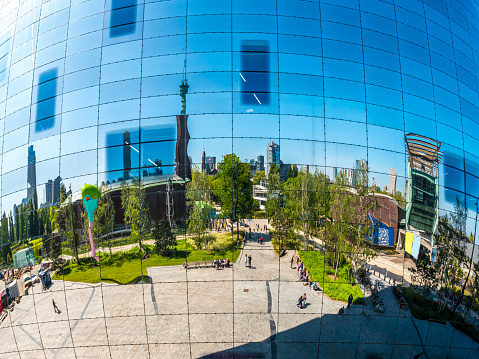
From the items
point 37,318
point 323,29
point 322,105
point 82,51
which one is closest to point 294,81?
point 322,105

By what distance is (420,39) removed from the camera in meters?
8.66

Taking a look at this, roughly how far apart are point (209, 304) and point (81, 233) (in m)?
4.77

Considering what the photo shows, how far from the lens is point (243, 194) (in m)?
7.52

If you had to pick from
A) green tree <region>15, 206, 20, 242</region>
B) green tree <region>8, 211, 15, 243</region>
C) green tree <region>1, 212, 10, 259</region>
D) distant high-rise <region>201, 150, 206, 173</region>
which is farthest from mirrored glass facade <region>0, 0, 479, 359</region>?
green tree <region>1, 212, 10, 259</region>

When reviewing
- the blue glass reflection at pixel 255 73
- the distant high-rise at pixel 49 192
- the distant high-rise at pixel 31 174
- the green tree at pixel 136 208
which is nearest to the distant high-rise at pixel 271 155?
the blue glass reflection at pixel 255 73

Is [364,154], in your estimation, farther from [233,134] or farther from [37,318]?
[37,318]

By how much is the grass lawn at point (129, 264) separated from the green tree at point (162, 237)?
0.74ft

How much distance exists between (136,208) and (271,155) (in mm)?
4581

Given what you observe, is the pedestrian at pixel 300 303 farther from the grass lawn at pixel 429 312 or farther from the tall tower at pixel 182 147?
the tall tower at pixel 182 147

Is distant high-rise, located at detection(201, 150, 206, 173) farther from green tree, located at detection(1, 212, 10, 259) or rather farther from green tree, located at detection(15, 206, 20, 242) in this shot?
green tree, located at detection(1, 212, 10, 259)

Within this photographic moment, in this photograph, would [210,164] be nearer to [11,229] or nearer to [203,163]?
[203,163]

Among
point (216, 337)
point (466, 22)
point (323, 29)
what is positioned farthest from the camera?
point (466, 22)

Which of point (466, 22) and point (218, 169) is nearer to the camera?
point (218, 169)

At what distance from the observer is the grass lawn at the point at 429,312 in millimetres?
7859
